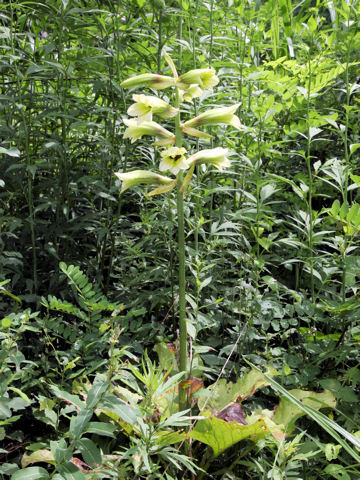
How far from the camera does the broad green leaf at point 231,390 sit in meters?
1.88

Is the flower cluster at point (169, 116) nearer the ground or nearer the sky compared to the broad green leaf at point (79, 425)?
nearer the sky

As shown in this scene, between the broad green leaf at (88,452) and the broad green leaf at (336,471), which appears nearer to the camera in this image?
the broad green leaf at (88,452)

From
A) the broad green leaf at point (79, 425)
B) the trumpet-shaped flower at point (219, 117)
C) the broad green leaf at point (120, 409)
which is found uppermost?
the trumpet-shaped flower at point (219, 117)

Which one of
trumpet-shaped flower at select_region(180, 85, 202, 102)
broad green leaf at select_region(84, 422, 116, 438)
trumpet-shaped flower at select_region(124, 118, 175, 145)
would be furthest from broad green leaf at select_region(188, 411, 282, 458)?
trumpet-shaped flower at select_region(180, 85, 202, 102)

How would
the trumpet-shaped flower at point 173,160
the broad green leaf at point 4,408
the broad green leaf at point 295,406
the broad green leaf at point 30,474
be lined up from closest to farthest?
1. the broad green leaf at point 30,474
2. the broad green leaf at point 4,408
3. the trumpet-shaped flower at point 173,160
4. the broad green leaf at point 295,406

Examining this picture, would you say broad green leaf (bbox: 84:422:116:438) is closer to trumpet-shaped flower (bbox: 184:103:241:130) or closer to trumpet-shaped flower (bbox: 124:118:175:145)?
trumpet-shaped flower (bbox: 124:118:175:145)

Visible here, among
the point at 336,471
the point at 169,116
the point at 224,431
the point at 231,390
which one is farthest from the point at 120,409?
the point at 169,116

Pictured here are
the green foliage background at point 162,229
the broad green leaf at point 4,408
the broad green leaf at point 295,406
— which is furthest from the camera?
the green foliage background at point 162,229

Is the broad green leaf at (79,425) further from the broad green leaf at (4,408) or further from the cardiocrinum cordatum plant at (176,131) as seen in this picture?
the cardiocrinum cordatum plant at (176,131)

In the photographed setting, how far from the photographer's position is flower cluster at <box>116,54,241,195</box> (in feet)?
5.27

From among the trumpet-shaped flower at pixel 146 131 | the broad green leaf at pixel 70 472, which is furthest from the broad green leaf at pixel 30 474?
the trumpet-shaped flower at pixel 146 131

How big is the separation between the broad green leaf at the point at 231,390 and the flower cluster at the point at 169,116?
2.74 ft

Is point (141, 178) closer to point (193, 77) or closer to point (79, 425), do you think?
point (193, 77)

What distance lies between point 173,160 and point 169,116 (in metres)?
0.15
